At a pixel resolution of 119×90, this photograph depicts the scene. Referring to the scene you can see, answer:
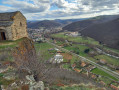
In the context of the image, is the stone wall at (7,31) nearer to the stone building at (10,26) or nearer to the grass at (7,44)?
the stone building at (10,26)

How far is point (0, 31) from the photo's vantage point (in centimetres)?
1378

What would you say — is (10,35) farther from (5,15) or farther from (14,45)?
(5,15)

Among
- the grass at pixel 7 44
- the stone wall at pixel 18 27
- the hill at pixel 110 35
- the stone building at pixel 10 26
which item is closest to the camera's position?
the grass at pixel 7 44

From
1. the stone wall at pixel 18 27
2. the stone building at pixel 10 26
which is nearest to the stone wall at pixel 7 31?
the stone building at pixel 10 26

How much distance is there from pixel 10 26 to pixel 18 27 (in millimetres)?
1470

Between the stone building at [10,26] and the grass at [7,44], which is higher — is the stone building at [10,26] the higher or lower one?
the higher one

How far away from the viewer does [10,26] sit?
1346 cm

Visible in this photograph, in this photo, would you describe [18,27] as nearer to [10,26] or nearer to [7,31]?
[10,26]

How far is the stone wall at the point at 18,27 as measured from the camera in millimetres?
13975

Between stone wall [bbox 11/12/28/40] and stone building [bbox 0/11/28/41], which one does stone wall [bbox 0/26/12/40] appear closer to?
stone building [bbox 0/11/28/41]

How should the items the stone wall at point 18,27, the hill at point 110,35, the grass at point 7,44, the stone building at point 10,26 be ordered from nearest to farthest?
the grass at point 7,44, the stone building at point 10,26, the stone wall at point 18,27, the hill at point 110,35

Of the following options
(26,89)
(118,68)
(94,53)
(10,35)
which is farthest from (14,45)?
(94,53)

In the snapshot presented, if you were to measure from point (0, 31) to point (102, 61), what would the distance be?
41.1 m

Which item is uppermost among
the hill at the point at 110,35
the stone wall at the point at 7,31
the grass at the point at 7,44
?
the stone wall at the point at 7,31
